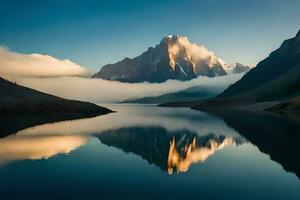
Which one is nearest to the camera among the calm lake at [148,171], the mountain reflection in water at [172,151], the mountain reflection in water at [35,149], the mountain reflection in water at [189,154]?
the calm lake at [148,171]

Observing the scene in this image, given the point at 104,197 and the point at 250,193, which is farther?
the point at 250,193

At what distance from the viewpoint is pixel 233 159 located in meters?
52.4

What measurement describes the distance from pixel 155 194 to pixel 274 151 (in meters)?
34.0

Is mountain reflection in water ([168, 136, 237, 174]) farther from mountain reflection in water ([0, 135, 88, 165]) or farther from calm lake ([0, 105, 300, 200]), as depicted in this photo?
mountain reflection in water ([0, 135, 88, 165])

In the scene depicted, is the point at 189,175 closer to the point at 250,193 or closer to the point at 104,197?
the point at 250,193

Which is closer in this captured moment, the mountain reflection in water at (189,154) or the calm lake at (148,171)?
the calm lake at (148,171)

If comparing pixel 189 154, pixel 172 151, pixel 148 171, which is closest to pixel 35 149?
pixel 172 151

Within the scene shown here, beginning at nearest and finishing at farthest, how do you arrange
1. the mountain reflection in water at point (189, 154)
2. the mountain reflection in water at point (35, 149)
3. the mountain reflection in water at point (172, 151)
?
1. the mountain reflection in water at point (189, 154)
2. the mountain reflection in water at point (172, 151)
3. the mountain reflection in water at point (35, 149)

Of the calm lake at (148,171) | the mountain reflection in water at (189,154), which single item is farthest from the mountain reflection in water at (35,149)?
the mountain reflection in water at (189,154)

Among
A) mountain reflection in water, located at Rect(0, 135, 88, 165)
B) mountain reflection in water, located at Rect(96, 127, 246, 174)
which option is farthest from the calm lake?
mountain reflection in water, located at Rect(96, 127, 246, 174)

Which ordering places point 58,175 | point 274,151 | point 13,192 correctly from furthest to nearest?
1. point 274,151
2. point 58,175
3. point 13,192

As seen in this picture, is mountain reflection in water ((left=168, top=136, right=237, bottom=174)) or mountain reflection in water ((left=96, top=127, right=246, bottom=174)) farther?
mountain reflection in water ((left=96, top=127, right=246, bottom=174))

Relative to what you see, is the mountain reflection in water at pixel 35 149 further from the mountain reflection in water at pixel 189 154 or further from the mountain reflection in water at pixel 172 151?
the mountain reflection in water at pixel 189 154

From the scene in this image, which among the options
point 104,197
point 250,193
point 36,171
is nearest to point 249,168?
point 250,193
